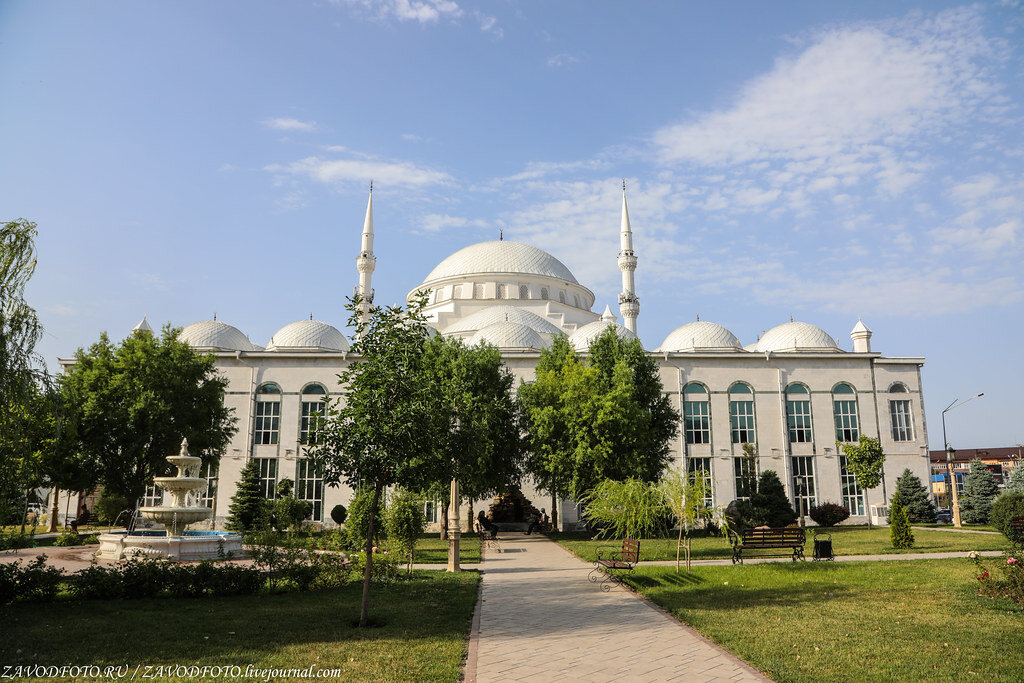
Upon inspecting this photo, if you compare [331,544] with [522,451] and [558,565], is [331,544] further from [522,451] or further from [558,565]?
[522,451]

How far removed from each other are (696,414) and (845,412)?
27.4 ft

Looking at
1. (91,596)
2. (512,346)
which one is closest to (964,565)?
(91,596)

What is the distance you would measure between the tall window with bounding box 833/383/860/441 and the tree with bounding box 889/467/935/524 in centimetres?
313

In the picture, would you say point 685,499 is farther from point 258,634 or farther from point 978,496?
point 978,496

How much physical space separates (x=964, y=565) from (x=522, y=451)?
16.7 metres

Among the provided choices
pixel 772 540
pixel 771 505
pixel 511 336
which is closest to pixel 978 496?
pixel 771 505

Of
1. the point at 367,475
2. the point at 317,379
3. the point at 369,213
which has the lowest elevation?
the point at 367,475

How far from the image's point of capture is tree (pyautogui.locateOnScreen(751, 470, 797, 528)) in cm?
3025

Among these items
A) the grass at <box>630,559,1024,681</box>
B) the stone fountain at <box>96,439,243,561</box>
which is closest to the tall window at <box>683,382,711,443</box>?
the grass at <box>630,559,1024,681</box>

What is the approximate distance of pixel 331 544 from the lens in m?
19.6

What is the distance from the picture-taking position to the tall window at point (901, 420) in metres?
37.2

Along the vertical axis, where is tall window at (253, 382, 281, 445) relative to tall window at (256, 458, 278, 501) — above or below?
above

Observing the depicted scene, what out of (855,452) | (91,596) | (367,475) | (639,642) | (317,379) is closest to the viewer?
(639,642)

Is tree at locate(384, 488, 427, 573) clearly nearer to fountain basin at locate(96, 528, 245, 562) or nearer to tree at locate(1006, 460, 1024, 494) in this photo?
fountain basin at locate(96, 528, 245, 562)
